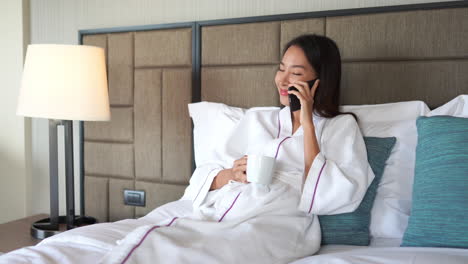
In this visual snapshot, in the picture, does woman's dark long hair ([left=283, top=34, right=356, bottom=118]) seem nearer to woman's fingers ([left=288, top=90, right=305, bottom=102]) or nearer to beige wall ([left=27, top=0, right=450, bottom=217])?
woman's fingers ([left=288, top=90, right=305, bottom=102])

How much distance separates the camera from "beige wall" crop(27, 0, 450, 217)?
200 cm

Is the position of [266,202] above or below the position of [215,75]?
below

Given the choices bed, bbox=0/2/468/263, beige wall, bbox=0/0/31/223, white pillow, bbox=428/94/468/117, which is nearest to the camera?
bed, bbox=0/2/468/263

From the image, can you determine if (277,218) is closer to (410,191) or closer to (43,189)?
(410,191)

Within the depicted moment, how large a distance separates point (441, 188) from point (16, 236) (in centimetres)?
166

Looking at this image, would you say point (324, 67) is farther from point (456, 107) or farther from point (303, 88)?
point (456, 107)

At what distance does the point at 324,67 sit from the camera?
1623 millimetres

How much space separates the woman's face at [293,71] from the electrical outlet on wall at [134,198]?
38.8 inches

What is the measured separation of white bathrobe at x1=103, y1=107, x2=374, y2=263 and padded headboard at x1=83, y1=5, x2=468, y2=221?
316 mm

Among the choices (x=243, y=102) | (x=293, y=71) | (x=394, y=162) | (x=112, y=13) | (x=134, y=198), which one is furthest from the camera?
(x=112, y=13)

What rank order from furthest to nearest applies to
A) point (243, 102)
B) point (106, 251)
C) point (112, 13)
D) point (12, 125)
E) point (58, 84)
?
1. point (12, 125)
2. point (112, 13)
3. point (243, 102)
4. point (58, 84)
5. point (106, 251)

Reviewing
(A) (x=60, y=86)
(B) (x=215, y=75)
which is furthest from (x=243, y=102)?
(A) (x=60, y=86)

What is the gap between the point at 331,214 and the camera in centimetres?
140

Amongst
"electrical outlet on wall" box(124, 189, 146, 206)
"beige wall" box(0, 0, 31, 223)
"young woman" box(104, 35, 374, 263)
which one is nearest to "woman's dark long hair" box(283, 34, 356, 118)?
"young woman" box(104, 35, 374, 263)
